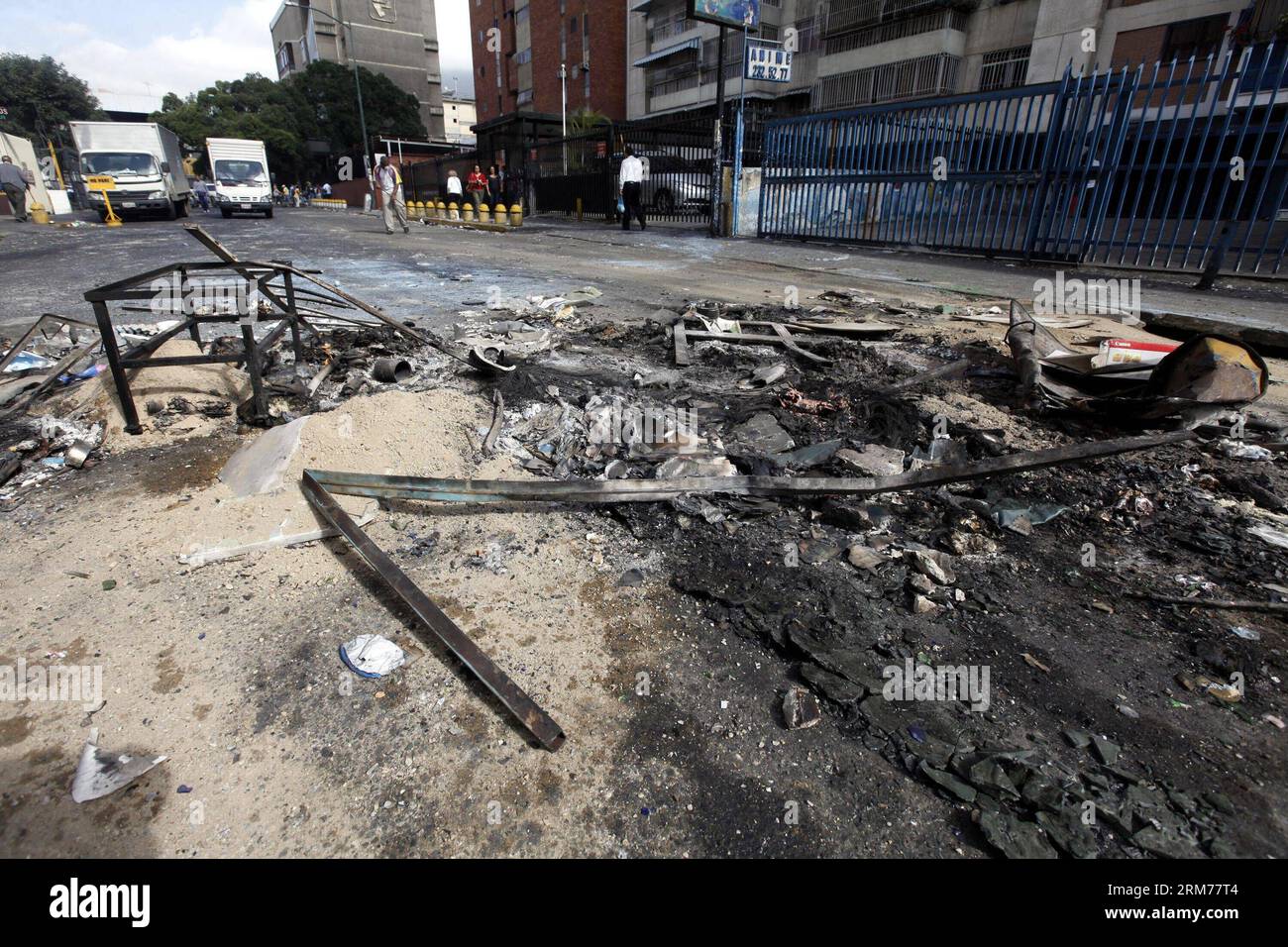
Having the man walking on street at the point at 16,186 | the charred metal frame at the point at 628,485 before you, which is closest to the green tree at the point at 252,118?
the man walking on street at the point at 16,186

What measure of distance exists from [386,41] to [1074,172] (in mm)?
81733

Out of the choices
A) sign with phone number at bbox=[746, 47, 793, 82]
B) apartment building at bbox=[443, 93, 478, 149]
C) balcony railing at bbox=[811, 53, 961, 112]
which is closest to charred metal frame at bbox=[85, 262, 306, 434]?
sign with phone number at bbox=[746, 47, 793, 82]

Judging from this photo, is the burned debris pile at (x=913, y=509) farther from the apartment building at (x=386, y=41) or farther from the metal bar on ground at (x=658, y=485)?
the apartment building at (x=386, y=41)

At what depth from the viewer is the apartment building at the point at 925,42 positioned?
18.2m

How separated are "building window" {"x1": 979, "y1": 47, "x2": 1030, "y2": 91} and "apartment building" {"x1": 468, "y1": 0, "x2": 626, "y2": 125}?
21146mm

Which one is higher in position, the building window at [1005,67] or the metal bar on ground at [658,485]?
the building window at [1005,67]

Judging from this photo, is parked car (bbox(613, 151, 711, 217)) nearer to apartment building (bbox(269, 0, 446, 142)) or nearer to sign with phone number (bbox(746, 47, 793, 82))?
sign with phone number (bbox(746, 47, 793, 82))

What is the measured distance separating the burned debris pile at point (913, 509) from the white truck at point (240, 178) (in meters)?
24.7

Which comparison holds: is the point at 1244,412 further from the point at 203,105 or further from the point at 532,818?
the point at 203,105

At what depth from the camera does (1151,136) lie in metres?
8.68

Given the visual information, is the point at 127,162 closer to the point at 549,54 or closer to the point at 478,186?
the point at 478,186

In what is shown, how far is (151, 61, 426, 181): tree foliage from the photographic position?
158ft
